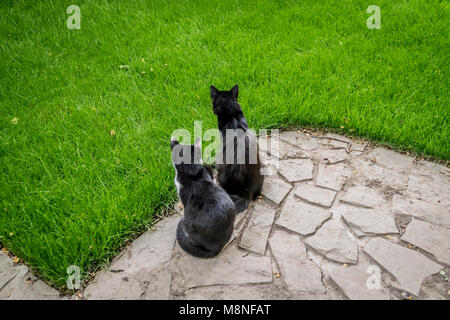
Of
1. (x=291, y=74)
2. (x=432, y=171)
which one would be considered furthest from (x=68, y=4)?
(x=432, y=171)

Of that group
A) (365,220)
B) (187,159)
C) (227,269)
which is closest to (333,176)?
(365,220)

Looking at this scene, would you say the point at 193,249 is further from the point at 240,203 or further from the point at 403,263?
the point at 403,263

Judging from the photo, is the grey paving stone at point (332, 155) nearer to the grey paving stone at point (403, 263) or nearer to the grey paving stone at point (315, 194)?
the grey paving stone at point (315, 194)

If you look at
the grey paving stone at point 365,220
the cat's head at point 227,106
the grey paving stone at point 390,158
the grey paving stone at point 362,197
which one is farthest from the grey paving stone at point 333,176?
the cat's head at point 227,106

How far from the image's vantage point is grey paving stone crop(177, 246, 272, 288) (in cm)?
254

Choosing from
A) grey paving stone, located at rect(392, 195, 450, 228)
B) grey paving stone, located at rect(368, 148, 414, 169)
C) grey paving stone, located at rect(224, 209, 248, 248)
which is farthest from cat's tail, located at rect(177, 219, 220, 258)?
grey paving stone, located at rect(368, 148, 414, 169)

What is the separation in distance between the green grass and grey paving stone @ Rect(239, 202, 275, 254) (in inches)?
36.1

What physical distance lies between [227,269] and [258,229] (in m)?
0.52

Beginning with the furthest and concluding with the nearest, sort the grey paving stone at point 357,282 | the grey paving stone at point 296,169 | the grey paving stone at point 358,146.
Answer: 1. the grey paving stone at point 358,146
2. the grey paving stone at point 296,169
3. the grey paving stone at point 357,282

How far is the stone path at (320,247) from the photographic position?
97.3 inches

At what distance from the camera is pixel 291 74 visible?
4.70 meters

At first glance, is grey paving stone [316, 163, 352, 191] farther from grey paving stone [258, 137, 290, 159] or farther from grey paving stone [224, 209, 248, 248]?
grey paving stone [224, 209, 248, 248]

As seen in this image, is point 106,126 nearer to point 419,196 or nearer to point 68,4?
point 419,196

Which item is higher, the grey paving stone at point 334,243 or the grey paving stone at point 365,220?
the grey paving stone at point 365,220
